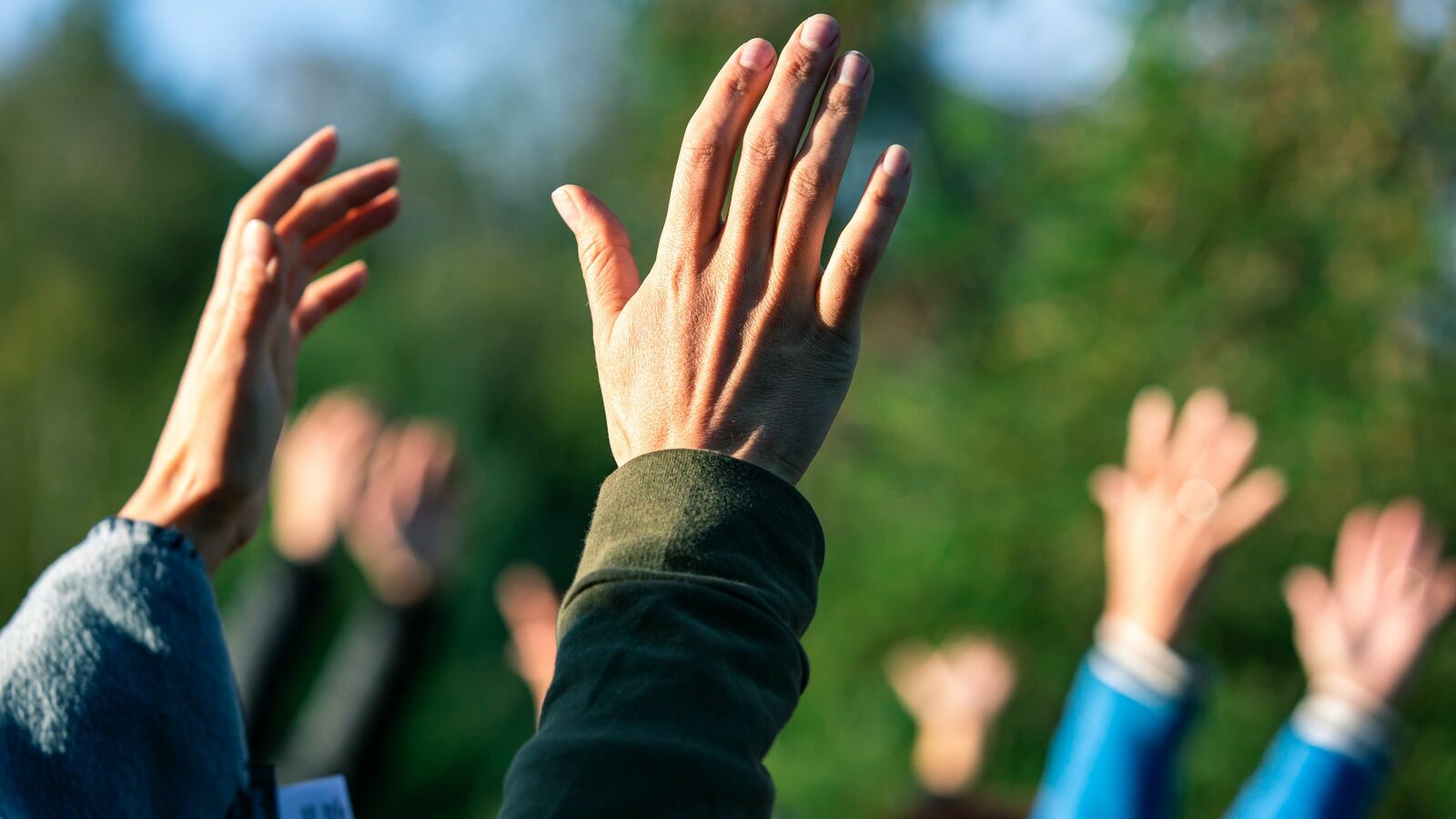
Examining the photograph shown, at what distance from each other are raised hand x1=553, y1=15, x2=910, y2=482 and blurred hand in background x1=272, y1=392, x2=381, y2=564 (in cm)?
179

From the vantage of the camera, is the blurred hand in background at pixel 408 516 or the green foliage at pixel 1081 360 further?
the green foliage at pixel 1081 360

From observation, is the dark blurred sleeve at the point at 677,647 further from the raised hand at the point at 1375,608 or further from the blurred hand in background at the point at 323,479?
the blurred hand in background at the point at 323,479

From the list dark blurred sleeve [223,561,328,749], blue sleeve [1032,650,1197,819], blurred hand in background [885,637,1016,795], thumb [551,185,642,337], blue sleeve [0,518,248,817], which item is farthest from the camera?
blurred hand in background [885,637,1016,795]

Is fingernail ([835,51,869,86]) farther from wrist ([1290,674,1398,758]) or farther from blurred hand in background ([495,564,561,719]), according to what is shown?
blurred hand in background ([495,564,561,719])

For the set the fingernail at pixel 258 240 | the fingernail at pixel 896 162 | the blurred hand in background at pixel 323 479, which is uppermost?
the fingernail at pixel 896 162

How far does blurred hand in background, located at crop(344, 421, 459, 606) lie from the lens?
2.86 meters

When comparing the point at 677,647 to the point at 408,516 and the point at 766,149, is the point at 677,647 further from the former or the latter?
the point at 408,516

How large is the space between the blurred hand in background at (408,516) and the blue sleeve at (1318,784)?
1713 mm

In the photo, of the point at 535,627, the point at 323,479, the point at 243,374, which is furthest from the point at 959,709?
the point at 243,374

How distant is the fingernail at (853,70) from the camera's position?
1.12m

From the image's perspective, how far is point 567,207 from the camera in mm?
1254

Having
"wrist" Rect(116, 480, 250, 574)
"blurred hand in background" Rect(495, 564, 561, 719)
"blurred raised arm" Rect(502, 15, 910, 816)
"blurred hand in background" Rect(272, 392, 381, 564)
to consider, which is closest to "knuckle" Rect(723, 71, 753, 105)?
"blurred raised arm" Rect(502, 15, 910, 816)

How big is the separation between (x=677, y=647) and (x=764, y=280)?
34 cm

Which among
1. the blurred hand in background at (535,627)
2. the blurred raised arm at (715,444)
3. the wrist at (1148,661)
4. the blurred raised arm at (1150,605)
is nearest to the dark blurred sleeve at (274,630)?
the blurred hand in background at (535,627)
